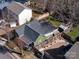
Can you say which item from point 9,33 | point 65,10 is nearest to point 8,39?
point 9,33

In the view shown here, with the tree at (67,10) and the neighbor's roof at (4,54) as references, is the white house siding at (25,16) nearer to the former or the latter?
the tree at (67,10)

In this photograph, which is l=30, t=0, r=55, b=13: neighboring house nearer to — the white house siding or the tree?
the tree

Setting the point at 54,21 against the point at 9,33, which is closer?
the point at 9,33

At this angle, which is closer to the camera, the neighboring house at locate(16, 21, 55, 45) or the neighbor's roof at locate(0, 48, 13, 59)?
the neighbor's roof at locate(0, 48, 13, 59)

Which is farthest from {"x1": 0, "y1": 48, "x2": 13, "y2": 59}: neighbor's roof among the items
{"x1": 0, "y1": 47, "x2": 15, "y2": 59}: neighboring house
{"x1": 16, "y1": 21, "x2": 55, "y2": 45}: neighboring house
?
{"x1": 16, "y1": 21, "x2": 55, "y2": 45}: neighboring house

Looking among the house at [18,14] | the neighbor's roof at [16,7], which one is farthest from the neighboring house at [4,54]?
the neighbor's roof at [16,7]

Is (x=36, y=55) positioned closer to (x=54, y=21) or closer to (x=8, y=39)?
(x=8, y=39)

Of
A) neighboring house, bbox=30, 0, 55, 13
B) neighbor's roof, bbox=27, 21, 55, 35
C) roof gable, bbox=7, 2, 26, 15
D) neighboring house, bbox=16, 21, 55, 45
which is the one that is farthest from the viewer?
neighboring house, bbox=30, 0, 55, 13
